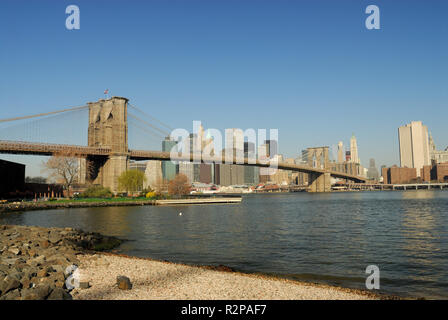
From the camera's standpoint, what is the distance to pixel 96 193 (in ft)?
198

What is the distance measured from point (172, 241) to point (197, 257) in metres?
4.62

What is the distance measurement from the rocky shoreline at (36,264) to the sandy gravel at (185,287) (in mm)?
534

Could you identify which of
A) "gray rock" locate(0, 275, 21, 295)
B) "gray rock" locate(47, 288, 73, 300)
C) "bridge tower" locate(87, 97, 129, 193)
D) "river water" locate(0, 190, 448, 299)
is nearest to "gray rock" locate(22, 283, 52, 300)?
"gray rock" locate(47, 288, 73, 300)

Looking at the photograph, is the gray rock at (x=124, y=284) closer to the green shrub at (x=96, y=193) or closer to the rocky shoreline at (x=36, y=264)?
the rocky shoreline at (x=36, y=264)

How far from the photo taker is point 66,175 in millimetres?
56062

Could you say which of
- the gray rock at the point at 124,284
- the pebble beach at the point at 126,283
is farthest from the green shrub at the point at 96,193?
the gray rock at the point at 124,284

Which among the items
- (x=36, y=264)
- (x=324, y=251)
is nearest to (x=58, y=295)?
(x=36, y=264)

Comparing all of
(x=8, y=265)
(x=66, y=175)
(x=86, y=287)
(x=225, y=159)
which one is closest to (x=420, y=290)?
(x=86, y=287)

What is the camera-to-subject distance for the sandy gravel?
7352mm

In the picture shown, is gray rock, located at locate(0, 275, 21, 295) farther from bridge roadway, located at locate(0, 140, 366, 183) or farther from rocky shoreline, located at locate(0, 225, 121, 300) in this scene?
bridge roadway, located at locate(0, 140, 366, 183)

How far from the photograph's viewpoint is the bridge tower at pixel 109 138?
66.2 meters

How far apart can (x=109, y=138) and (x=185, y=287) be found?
67401mm

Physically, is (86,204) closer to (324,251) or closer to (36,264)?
(324,251)
